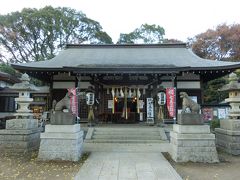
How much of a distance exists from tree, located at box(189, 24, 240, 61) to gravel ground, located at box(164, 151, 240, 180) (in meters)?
22.5

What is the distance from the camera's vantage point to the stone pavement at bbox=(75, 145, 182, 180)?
16.9ft

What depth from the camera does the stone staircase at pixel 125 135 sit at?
991 cm

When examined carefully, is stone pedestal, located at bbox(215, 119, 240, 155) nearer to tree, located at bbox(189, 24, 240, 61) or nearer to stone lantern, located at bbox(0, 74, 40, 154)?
stone lantern, located at bbox(0, 74, 40, 154)

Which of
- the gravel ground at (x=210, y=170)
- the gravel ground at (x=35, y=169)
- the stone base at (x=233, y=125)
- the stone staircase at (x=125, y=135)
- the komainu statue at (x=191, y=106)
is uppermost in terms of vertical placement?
the komainu statue at (x=191, y=106)

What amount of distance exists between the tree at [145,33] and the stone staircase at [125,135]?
93.2ft

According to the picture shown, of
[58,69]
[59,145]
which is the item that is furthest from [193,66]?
[59,145]

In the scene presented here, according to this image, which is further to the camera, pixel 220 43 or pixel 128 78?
pixel 220 43

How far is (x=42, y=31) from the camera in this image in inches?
1138

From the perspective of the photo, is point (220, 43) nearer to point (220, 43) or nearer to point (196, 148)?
point (220, 43)

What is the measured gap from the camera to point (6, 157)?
7.40 metres

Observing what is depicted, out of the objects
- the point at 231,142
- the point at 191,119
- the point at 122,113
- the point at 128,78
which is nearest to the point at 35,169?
the point at 191,119

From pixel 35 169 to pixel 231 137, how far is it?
21.7ft

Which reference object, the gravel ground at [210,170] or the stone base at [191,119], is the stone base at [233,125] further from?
the stone base at [191,119]

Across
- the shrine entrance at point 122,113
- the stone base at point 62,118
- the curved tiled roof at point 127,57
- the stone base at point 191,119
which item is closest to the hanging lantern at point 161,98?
the curved tiled roof at point 127,57
